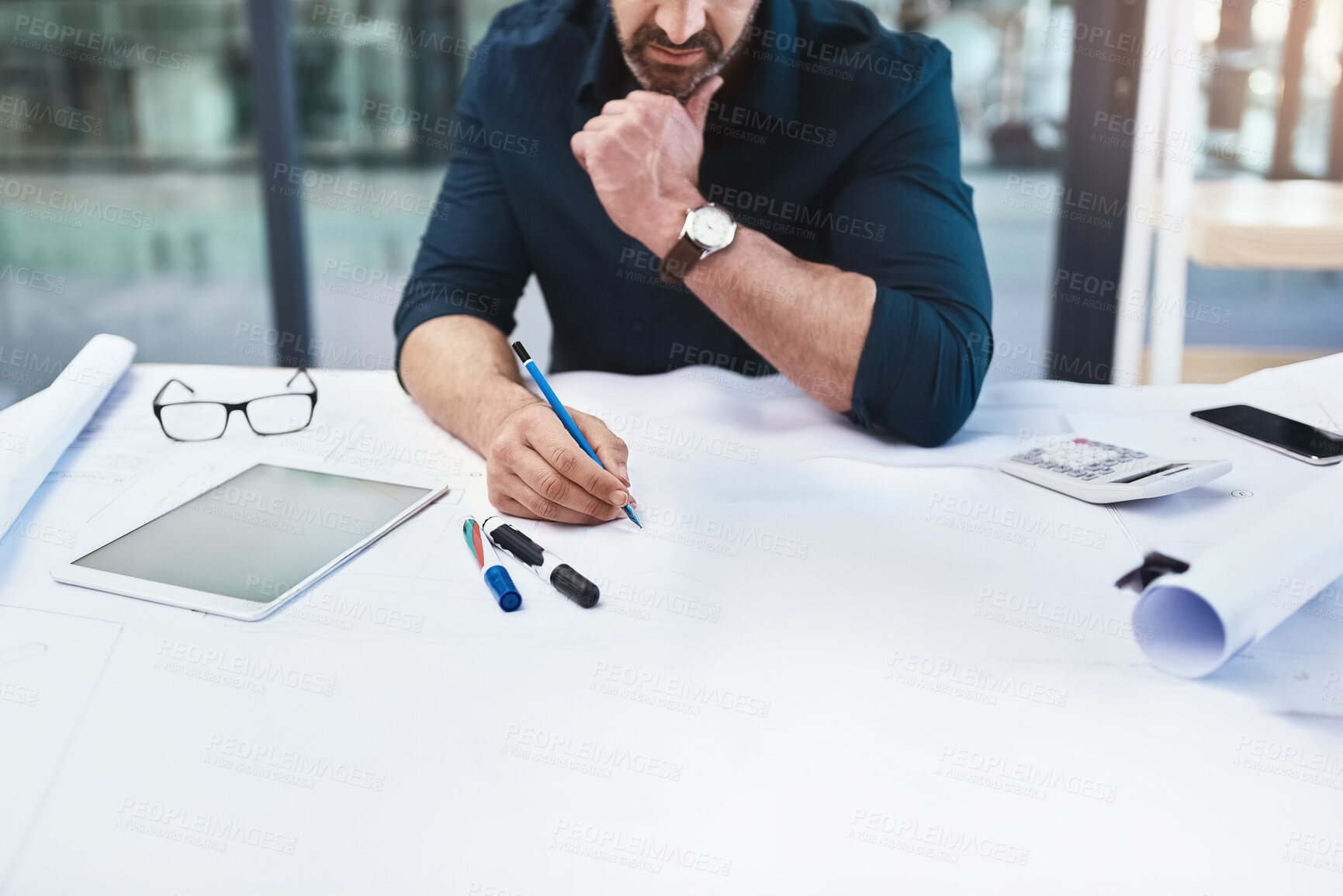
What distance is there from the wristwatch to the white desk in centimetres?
32

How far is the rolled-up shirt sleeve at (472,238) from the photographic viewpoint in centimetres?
131

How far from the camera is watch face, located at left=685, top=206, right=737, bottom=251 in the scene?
1.04m

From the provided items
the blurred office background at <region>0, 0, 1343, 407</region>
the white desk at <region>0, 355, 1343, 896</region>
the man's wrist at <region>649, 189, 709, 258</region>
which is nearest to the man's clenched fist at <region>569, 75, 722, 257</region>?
the man's wrist at <region>649, 189, 709, 258</region>

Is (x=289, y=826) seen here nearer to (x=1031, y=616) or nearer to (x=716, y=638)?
(x=716, y=638)

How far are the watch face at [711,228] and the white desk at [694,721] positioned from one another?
330 mm

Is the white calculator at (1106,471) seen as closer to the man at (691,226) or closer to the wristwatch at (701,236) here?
the man at (691,226)

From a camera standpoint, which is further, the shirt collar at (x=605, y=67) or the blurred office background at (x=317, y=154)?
the blurred office background at (x=317, y=154)

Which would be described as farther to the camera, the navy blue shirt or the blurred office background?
the blurred office background

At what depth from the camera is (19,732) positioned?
21.6 inches

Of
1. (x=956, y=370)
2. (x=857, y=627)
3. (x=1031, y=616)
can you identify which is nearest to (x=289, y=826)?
(x=857, y=627)

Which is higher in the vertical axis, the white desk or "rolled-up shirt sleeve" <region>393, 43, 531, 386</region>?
"rolled-up shirt sleeve" <region>393, 43, 531, 386</region>

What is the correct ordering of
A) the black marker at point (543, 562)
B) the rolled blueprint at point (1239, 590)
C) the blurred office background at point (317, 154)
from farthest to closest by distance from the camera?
the blurred office background at point (317, 154) → the black marker at point (543, 562) → the rolled blueprint at point (1239, 590)

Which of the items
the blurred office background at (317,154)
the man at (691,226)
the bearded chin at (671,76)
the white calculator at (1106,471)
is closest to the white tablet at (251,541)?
the man at (691,226)

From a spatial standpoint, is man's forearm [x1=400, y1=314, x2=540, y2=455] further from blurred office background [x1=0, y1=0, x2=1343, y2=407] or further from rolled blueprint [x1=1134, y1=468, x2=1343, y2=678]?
blurred office background [x1=0, y1=0, x2=1343, y2=407]
